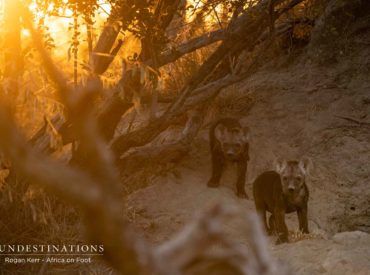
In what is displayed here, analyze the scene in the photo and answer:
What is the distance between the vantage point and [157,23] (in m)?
6.28

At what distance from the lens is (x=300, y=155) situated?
8164 millimetres

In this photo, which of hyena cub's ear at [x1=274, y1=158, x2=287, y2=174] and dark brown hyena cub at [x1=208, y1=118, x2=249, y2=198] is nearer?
hyena cub's ear at [x1=274, y1=158, x2=287, y2=174]

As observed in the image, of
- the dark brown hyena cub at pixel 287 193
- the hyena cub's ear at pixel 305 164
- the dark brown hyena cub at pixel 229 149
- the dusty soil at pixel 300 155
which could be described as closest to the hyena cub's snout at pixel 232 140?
the dark brown hyena cub at pixel 229 149

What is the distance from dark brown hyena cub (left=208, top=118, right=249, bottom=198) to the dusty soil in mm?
186

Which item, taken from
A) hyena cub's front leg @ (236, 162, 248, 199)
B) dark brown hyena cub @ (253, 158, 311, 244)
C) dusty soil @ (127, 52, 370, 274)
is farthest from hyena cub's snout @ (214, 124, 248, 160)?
dark brown hyena cub @ (253, 158, 311, 244)

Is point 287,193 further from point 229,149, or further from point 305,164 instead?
point 229,149

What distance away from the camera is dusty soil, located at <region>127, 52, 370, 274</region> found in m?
6.54

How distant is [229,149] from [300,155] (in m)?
1.12

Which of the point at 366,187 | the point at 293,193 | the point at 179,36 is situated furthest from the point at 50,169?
the point at 179,36

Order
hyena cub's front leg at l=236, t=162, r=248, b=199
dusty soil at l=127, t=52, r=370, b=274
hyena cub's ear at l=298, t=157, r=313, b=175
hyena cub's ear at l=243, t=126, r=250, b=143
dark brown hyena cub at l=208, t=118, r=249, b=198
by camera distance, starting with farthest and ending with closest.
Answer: hyena cub's ear at l=243, t=126, r=250, b=143
dark brown hyena cub at l=208, t=118, r=249, b=198
hyena cub's front leg at l=236, t=162, r=248, b=199
dusty soil at l=127, t=52, r=370, b=274
hyena cub's ear at l=298, t=157, r=313, b=175

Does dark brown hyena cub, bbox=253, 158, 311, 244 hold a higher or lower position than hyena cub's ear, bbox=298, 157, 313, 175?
lower

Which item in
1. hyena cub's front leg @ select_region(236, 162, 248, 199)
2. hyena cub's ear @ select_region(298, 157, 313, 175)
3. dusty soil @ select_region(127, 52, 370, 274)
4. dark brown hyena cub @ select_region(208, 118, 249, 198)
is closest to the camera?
hyena cub's ear @ select_region(298, 157, 313, 175)

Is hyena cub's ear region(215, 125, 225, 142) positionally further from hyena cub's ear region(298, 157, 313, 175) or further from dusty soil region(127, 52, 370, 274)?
hyena cub's ear region(298, 157, 313, 175)

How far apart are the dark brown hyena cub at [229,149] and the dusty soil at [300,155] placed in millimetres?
186
